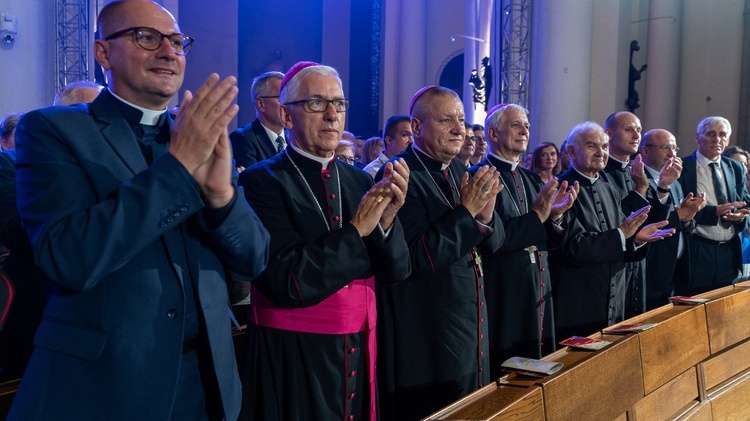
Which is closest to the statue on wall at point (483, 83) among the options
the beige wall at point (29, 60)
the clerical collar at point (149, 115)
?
the beige wall at point (29, 60)

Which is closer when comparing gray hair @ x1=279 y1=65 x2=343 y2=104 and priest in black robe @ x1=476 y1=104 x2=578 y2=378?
gray hair @ x1=279 y1=65 x2=343 y2=104

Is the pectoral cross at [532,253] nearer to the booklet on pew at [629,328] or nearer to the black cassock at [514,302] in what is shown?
the black cassock at [514,302]

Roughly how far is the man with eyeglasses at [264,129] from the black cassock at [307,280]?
1438 millimetres

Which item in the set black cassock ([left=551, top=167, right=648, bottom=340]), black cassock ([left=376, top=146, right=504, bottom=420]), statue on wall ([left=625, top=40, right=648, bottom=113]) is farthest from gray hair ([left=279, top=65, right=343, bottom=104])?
statue on wall ([left=625, top=40, right=648, bottom=113])

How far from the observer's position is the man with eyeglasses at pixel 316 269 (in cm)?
255

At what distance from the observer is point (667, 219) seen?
5.42m

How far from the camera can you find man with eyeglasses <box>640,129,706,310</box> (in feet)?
17.9

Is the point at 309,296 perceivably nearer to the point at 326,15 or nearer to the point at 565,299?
the point at 565,299

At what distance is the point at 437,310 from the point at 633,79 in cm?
889

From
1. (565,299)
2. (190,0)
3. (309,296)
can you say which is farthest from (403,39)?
(309,296)

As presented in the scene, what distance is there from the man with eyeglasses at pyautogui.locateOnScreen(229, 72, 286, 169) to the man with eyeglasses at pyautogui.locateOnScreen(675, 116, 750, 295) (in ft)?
12.4

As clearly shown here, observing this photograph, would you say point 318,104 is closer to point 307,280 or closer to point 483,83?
point 307,280

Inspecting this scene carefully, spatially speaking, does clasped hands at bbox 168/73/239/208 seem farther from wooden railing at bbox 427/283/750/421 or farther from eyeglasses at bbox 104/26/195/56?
wooden railing at bbox 427/283/750/421

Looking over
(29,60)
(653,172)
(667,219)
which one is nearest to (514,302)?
(667,219)
